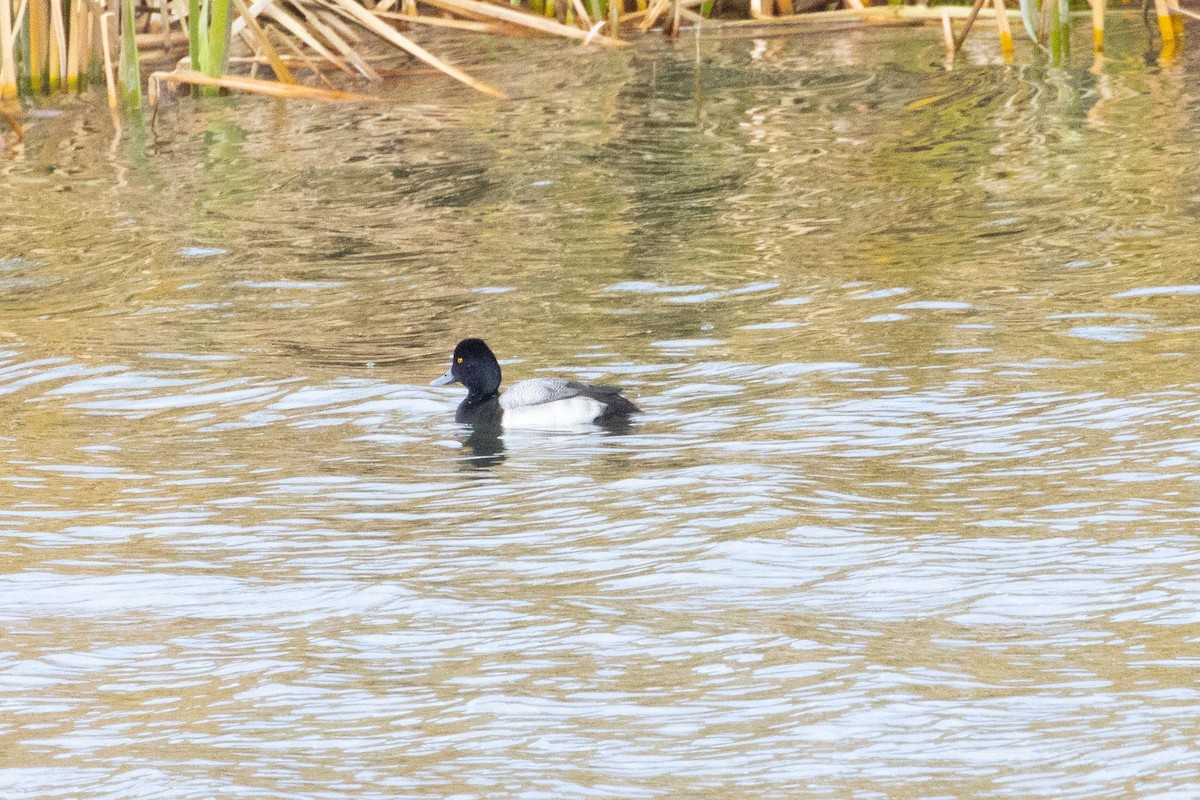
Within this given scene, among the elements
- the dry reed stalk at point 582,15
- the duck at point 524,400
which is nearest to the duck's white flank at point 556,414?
the duck at point 524,400

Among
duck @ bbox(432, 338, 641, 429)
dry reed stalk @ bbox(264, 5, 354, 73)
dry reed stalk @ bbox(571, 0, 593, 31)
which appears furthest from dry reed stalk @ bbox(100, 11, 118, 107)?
duck @ bbox(432, 338, 641, 429)

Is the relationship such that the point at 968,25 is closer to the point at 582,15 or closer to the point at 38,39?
the point at 582,15

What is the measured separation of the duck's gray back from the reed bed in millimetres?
5721

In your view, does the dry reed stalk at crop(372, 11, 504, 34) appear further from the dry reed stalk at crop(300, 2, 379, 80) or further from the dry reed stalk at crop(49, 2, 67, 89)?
the dry reed stalk at crop(49, 2, 67, 89)

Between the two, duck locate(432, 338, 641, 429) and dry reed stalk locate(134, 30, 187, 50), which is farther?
dry reed stalk locate(134, 30, 187, 50)

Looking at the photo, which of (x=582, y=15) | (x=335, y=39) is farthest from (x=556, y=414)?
(x=582, y=15)

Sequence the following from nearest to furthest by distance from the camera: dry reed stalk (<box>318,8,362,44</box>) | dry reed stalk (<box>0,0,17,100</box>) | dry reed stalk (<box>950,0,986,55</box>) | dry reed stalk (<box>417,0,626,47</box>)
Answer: dry reed stalk (<box>0,0,17,100</box>)
dry reed stalk (<box>950,0,986,55</box>)
dry reed stalk (<box>318,8,362,44</box>)
dry reed stalk (<box>417,0,626,47</box>)

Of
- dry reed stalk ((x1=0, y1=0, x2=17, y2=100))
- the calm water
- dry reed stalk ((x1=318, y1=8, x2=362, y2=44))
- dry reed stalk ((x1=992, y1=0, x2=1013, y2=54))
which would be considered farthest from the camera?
dry reed stalk ((x1=318, y1=8, x2=362, y2=44))

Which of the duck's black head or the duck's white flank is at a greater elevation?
the duck's black head

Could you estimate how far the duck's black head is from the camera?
8344mm

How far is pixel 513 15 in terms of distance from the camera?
53.3 feet

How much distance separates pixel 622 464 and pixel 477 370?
1.23 metres

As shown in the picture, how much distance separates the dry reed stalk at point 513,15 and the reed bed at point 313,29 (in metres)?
0.01

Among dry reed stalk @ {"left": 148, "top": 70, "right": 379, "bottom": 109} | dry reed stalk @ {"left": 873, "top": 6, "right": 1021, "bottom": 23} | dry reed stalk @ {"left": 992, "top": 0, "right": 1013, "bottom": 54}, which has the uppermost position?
dry reed stalk @ {"left": 873, "top": 6, "right": 1021, "bottom": 23}
